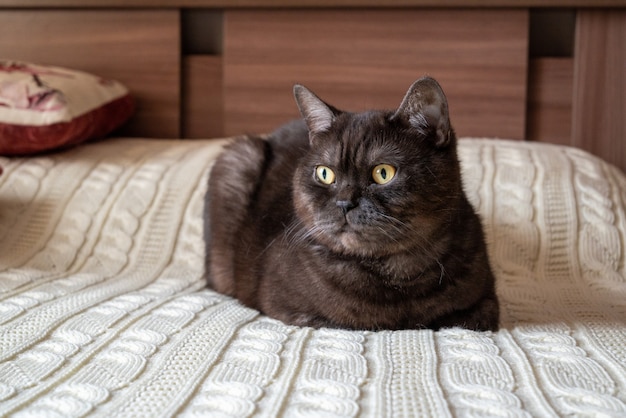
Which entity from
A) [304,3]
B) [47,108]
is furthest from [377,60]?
[47,108]

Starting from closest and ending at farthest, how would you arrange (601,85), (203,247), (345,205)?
(345,205)
(203,247)
(601,85)

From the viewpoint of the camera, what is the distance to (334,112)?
1231 millimetres

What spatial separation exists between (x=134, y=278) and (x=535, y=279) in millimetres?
919

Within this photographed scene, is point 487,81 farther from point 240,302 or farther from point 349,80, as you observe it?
point 240,302

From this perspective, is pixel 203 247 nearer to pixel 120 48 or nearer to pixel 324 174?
pixel 324 174

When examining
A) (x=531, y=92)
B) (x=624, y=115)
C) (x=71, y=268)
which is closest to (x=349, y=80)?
(x=531, y=92)

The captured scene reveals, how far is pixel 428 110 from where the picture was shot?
1.13 metres

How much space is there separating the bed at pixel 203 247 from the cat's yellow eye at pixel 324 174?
0.25 meters

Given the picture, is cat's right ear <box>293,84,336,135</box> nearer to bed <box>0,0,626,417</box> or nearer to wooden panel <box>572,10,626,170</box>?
bed <box>0,0,626,417</box>

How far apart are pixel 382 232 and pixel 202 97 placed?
49.2 inches

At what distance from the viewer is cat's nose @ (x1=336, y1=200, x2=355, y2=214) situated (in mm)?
1083

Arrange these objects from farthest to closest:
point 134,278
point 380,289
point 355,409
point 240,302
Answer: point 134,278, point 240,302, point 380,289, point 355,409

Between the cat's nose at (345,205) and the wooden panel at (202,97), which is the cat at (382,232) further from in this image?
the wooden panel at (202,97)

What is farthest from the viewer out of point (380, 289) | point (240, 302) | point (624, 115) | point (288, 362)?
point (624, 115)
